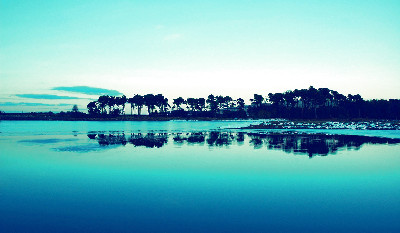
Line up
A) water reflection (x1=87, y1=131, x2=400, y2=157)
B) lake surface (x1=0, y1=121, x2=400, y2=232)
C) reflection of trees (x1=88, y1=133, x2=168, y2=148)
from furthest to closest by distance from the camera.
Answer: reflection of trees (x1=88, y1=133, x2=168, y2=148)
water reflection (x1=87, y1=131, x2=400, y2=157)
lake surface (x1=0, y1=121, x2=400, y2=232)

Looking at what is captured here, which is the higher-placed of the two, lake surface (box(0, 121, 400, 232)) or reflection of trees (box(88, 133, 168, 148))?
reflection of trees (box(88, 133, 168, 148))

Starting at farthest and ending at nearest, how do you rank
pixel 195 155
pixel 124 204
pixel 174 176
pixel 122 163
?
pixel 195 155, pixel 122 163, pixel 174 176, pixel 124 204

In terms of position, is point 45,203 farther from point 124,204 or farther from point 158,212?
point 158,212

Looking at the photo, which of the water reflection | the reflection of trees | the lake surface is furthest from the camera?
the reflection of trees

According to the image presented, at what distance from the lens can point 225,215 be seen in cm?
1058

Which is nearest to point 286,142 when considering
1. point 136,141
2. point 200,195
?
point 136,141

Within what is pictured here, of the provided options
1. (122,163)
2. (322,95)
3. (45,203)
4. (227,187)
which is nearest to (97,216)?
(45,203)

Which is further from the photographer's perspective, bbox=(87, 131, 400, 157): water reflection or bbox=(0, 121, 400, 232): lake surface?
bbox=(87, 131, 400, 157): water reflection

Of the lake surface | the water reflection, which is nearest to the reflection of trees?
the water reflection

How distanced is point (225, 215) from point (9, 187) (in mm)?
11699

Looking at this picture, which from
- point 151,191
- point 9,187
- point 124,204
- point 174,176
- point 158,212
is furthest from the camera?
point 174,176

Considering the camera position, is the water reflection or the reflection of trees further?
the reflection of trees

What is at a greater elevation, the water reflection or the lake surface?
the water reflection

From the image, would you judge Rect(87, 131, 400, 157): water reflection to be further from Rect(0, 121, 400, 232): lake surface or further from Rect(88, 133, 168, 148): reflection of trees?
Rect(0, 121, 400, 232): lake surface
